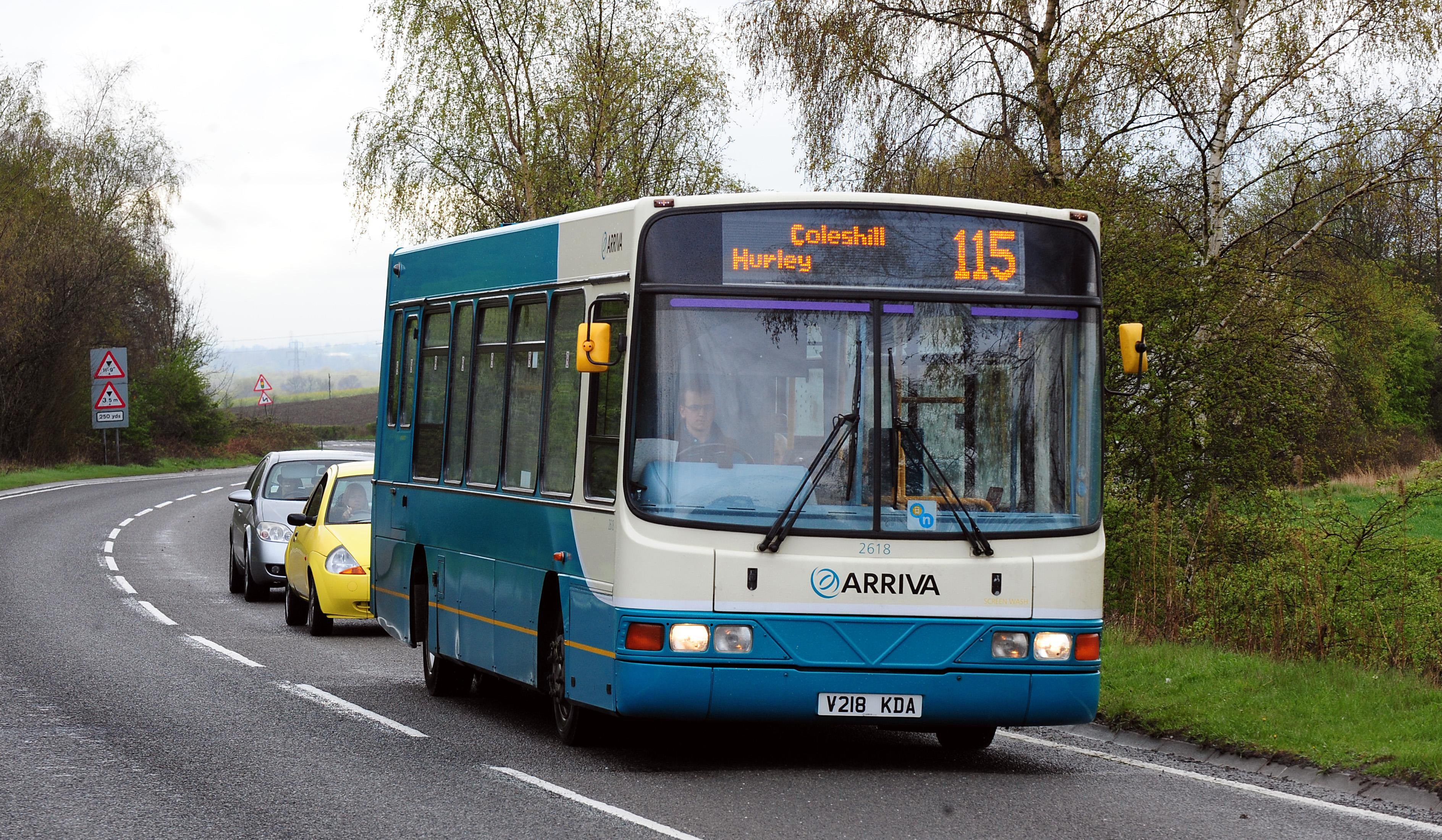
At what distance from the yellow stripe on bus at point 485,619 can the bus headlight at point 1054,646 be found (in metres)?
2.84

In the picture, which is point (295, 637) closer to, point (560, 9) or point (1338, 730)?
point (1338, 730)

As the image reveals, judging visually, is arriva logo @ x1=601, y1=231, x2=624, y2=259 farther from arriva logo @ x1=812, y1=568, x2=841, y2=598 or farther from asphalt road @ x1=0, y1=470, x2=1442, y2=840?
asphalt road @ x1=0, y1=470, x2=1442, y2=840

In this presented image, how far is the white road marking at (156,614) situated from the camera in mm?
17562

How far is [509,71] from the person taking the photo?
38031mm

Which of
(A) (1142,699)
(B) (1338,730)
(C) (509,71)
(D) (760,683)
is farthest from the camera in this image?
(C) (509,71)

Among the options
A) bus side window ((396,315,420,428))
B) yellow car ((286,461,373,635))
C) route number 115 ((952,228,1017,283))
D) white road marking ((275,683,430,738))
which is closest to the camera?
route number 115 ((952,228,1017,283))

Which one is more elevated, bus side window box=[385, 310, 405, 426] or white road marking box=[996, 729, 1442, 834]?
bus side window box=[385, 310, 405, 426]

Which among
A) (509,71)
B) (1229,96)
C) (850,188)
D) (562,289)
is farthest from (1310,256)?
(509,71)

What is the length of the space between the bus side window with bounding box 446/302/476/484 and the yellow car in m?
4.48

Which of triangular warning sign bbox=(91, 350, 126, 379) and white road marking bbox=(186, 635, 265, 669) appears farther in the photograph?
triangular warning sign bbox=(91, 350, 126, 379)

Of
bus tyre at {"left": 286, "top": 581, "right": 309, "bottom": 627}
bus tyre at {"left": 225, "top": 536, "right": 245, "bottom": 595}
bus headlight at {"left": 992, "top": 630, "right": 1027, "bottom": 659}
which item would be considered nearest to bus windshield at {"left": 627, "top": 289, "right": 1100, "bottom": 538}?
bus headlight at {"left": 992, "top": 630, "right": 1027, "bottom": 659}

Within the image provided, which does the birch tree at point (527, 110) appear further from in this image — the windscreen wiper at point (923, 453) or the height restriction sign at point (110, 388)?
the windscreen wiper at point (923, 453)

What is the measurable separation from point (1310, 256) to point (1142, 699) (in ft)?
42.7

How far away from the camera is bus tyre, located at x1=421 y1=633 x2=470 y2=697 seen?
12.3 metres
